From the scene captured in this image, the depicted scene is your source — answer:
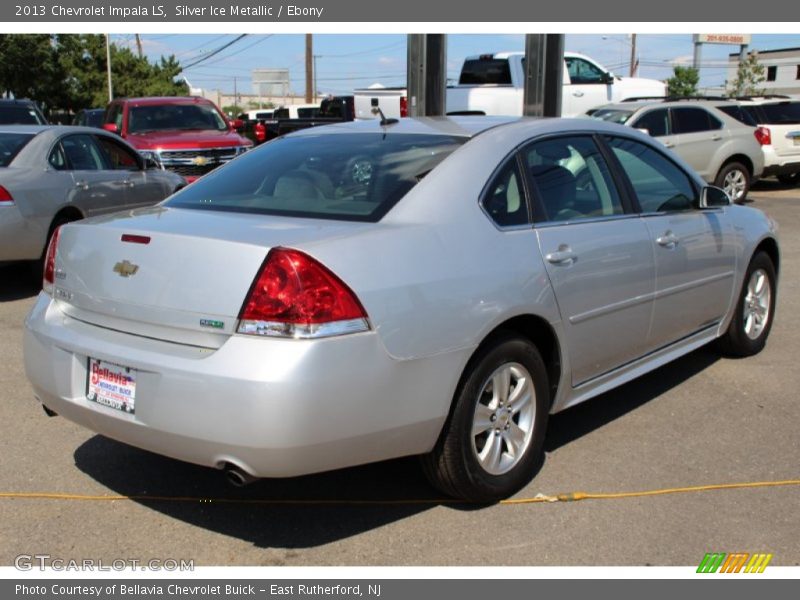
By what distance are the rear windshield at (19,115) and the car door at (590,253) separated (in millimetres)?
13053

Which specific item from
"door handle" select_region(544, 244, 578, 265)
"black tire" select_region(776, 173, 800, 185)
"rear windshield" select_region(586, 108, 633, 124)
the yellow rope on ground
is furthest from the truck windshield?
"black tire" select_region(776, 173, 800, 185)

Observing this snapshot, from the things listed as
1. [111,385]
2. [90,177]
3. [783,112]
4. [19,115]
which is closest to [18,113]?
[19,115]

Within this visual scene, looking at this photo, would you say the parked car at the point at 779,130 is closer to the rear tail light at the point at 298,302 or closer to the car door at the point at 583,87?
the car door at the point at 583,87

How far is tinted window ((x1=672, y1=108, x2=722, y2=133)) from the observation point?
576 inches

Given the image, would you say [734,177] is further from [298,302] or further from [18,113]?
[298,302]

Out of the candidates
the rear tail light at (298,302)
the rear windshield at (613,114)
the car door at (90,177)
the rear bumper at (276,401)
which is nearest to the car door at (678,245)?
the rear bumper at (276,401)

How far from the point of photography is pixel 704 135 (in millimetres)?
14852

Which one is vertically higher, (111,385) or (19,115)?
(19,115)

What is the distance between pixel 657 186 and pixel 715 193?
18.4 inches

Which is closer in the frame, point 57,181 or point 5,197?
point 5,197

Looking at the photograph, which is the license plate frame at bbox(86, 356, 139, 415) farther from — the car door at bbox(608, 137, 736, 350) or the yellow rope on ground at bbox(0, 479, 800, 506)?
the car door at bbox(608, 137, 736, 350)

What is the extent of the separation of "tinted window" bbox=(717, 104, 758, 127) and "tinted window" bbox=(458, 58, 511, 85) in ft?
13.8

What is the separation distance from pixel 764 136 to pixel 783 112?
140 centimetres
